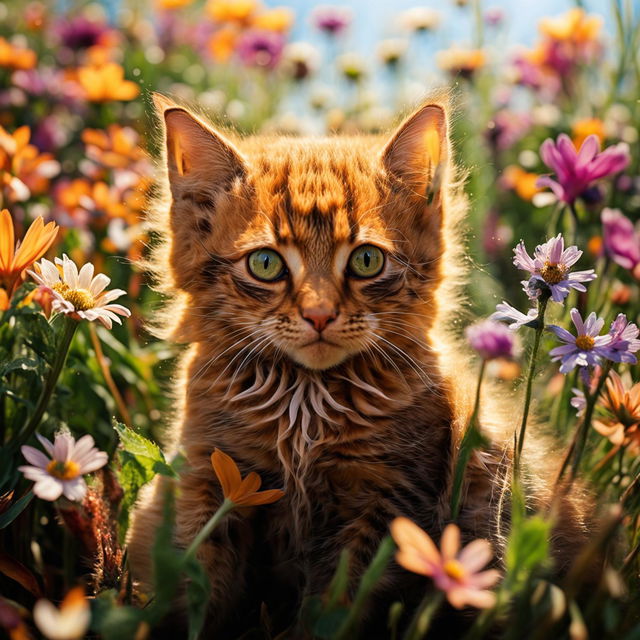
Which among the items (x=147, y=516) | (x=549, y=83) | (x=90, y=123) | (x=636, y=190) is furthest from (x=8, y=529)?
(x=549, y=83)

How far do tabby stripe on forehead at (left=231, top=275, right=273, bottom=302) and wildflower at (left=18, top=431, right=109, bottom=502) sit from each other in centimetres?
53

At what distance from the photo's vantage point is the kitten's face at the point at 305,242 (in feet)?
5.33

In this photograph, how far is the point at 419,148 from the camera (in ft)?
6.02

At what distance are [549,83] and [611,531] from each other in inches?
161

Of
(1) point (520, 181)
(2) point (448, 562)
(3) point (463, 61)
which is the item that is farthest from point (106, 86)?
(2) point (448, 562)

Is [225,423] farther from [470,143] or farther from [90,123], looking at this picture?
[90,123]

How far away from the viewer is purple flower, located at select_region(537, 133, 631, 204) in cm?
175

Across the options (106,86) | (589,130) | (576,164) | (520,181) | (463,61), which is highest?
(463,61)

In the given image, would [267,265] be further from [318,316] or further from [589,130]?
[589,130]

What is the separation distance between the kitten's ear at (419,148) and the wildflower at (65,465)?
1.01m

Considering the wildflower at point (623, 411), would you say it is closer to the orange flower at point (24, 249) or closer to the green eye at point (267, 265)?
the green eye at point (267, 265)

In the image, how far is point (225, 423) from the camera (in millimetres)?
1719

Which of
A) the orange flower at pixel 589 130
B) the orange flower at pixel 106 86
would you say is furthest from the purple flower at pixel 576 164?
the orange flower at pixel 106 86

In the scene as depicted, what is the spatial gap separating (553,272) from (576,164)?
51cm
